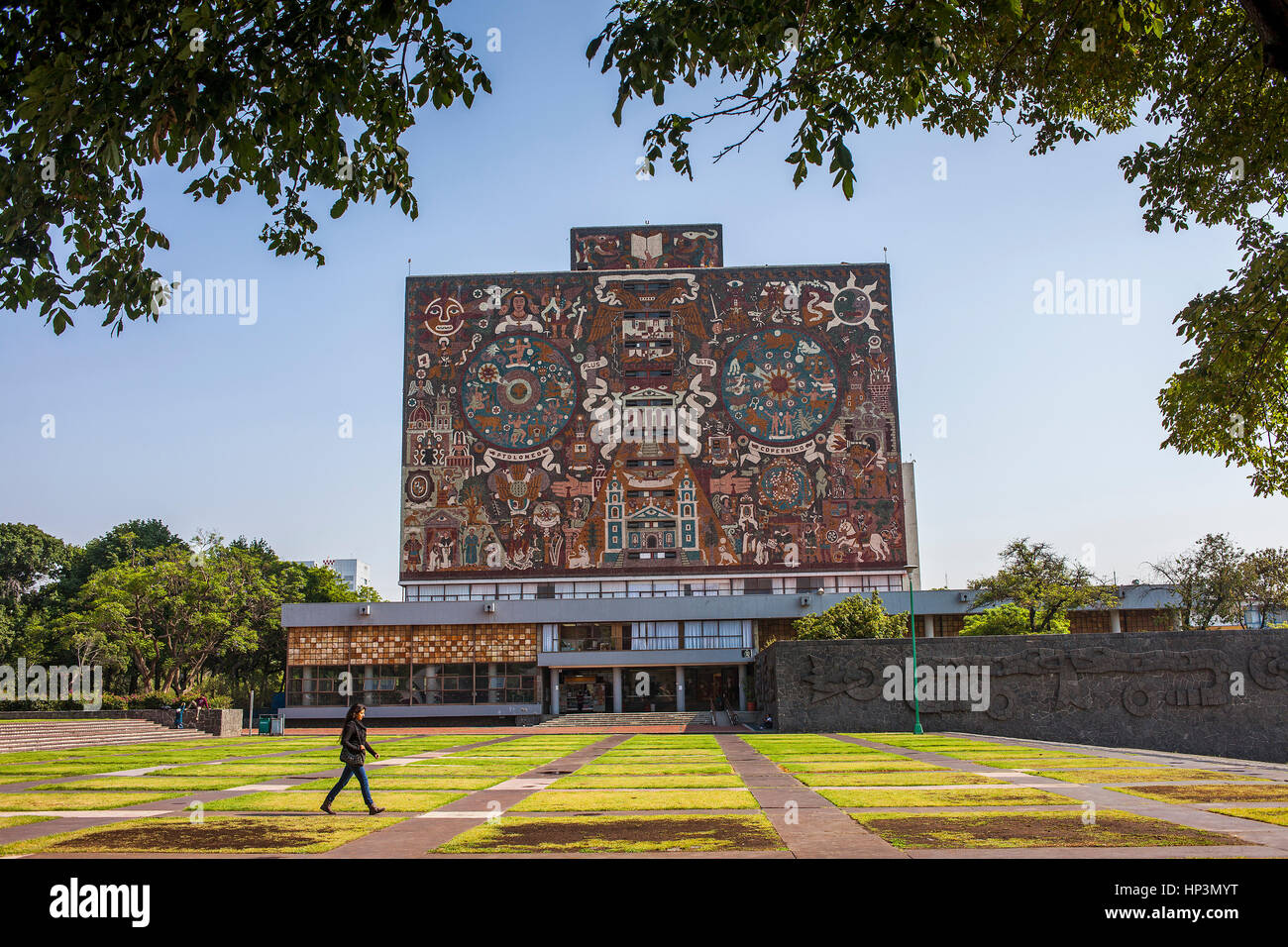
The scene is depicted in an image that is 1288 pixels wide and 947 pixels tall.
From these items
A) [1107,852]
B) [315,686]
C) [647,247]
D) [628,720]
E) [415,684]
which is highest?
[647,247]

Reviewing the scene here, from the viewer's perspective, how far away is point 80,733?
113ft

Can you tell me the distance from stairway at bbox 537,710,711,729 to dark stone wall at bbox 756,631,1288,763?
58.2ft

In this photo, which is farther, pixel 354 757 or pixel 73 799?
pixel 73 799

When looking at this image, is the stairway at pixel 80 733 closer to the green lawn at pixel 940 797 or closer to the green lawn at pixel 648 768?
the green lawn at pixel 648 768

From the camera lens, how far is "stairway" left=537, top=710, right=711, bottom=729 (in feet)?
163

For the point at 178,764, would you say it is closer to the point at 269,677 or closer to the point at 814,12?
the point at 814,12

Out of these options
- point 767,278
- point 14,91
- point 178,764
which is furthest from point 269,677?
point 14,91

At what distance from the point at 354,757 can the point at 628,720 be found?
39.8 metres

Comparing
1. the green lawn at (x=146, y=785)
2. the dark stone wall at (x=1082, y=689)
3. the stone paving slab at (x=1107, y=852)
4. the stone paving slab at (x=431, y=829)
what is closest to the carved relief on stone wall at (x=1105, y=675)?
the dark stone wall at (x=1082, y=689)

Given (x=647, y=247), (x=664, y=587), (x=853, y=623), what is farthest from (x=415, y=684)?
(x=647, y=247)

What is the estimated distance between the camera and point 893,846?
9016 millimetres

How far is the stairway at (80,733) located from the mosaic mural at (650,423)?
2301 cm

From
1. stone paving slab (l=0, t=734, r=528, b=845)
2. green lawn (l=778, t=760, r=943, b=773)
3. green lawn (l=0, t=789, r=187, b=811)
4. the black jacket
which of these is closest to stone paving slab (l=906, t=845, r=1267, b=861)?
the black jacket

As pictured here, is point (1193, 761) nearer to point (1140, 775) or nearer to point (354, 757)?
point (1140, 775)
